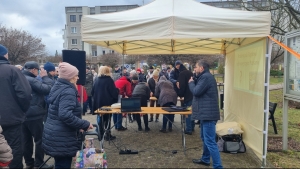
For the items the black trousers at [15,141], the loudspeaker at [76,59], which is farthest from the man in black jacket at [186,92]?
the black trousers at [15,141]

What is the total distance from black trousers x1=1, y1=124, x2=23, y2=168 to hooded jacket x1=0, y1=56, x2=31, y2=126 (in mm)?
97

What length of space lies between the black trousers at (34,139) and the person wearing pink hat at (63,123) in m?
1.34

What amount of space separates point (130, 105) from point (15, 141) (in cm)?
237

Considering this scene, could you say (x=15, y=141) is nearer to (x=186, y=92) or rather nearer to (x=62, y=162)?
(x=62, y=162)

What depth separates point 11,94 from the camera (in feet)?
11.4

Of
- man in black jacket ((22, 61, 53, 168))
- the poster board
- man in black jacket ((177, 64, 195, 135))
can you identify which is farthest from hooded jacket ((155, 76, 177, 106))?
man in black jacket ((22, 61, 53, 168))

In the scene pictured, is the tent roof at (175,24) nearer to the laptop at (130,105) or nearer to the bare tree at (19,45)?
the laptop at (130,105)

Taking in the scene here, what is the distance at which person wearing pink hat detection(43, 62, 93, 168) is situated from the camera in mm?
2881

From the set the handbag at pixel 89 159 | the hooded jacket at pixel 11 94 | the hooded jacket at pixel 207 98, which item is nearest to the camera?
the handbag at pixel 89 159

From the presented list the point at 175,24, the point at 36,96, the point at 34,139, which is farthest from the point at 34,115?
the point at 175,24

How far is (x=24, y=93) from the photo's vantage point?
3.48 metres

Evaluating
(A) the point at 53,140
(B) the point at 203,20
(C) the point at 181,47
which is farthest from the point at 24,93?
(C) the point at 181,47

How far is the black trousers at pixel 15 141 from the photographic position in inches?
135

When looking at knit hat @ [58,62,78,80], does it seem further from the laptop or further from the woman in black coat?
the woman in black coat
